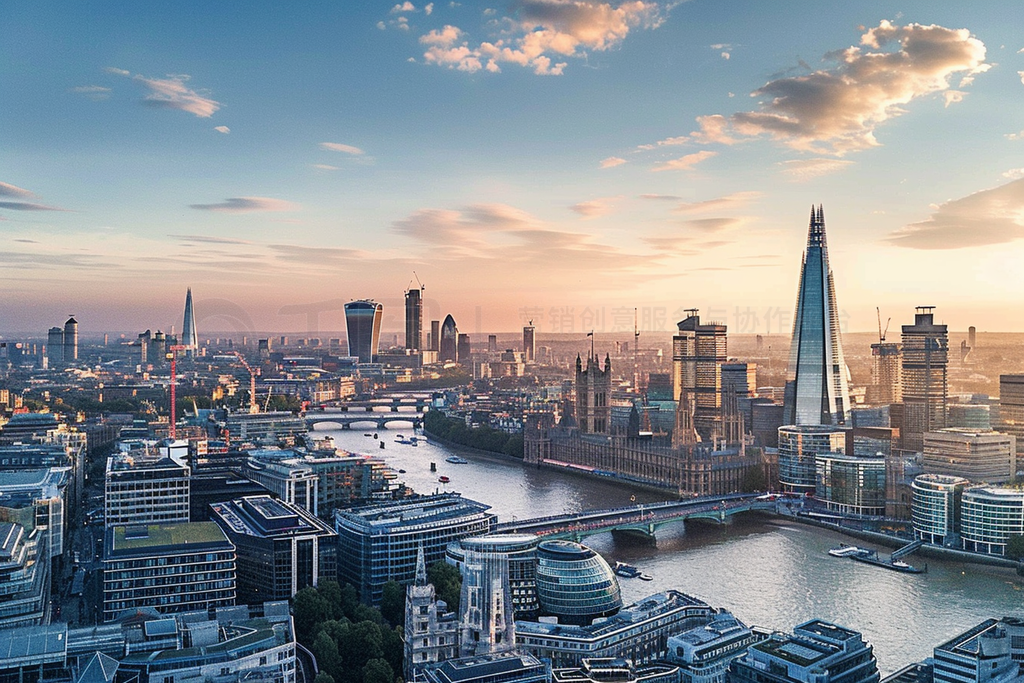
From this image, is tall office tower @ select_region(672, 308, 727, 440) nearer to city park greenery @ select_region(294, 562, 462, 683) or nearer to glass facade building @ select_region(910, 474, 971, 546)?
glass facade building @ select_region(910, 474, 971, 546)

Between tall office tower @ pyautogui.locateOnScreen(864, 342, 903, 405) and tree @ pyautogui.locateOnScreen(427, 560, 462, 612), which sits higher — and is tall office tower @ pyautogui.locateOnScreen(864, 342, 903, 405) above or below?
above

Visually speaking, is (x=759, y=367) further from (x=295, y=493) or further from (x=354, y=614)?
(x=354, y=614)

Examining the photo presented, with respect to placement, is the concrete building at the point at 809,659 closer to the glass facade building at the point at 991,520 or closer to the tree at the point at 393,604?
the tree at the point at 393,604

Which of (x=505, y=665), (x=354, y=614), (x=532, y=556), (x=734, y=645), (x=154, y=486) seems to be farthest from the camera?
(x=154, y=486)

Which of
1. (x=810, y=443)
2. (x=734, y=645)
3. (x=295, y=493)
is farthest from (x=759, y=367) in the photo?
(x=734, y=645)

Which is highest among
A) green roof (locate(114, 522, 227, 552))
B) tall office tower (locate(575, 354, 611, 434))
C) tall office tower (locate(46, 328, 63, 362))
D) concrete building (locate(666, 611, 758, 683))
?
tall office tower (locate(46, 328, 63, 362))

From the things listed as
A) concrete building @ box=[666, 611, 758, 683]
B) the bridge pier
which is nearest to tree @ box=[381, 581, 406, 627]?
concrete building @ box=[666, 611, 758, 683]

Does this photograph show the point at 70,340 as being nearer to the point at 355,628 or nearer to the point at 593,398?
the point at 593,398
